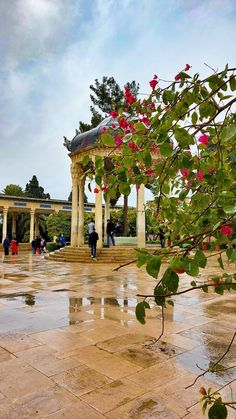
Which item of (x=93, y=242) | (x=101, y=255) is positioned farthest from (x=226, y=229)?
(x=101, y=255)

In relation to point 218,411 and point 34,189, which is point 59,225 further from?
point 218,411

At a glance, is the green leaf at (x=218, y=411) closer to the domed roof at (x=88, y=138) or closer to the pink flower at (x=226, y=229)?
the pink flower at (x=226, y=229)

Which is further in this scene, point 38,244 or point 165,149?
point 38,244

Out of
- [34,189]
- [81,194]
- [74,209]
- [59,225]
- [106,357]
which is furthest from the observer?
[34,189]

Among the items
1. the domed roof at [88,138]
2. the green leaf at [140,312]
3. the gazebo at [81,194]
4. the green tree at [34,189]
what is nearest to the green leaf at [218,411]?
the green leaf at [140,312]

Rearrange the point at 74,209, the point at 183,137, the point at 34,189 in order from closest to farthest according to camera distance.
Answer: the point at 183,137 < the point at 74,209 < the point at 34,189

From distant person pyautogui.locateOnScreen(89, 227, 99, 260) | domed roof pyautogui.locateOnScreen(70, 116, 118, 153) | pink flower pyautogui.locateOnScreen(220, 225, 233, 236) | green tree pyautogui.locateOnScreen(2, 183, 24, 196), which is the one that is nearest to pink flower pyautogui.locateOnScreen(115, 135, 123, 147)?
pink flower pyautogui.locateOnScreen(220, 225, 233, 236)

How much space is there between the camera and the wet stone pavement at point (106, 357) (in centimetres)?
275

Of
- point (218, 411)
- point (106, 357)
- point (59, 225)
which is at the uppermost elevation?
point (59, 225)

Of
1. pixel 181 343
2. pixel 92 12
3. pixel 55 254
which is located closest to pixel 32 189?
pixel 55 254

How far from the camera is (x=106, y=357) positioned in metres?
3.78

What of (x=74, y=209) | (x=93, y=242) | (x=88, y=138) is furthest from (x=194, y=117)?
(x=74, y=209)

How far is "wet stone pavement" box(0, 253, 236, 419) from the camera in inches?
108

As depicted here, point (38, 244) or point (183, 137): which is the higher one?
point (183, 137)
